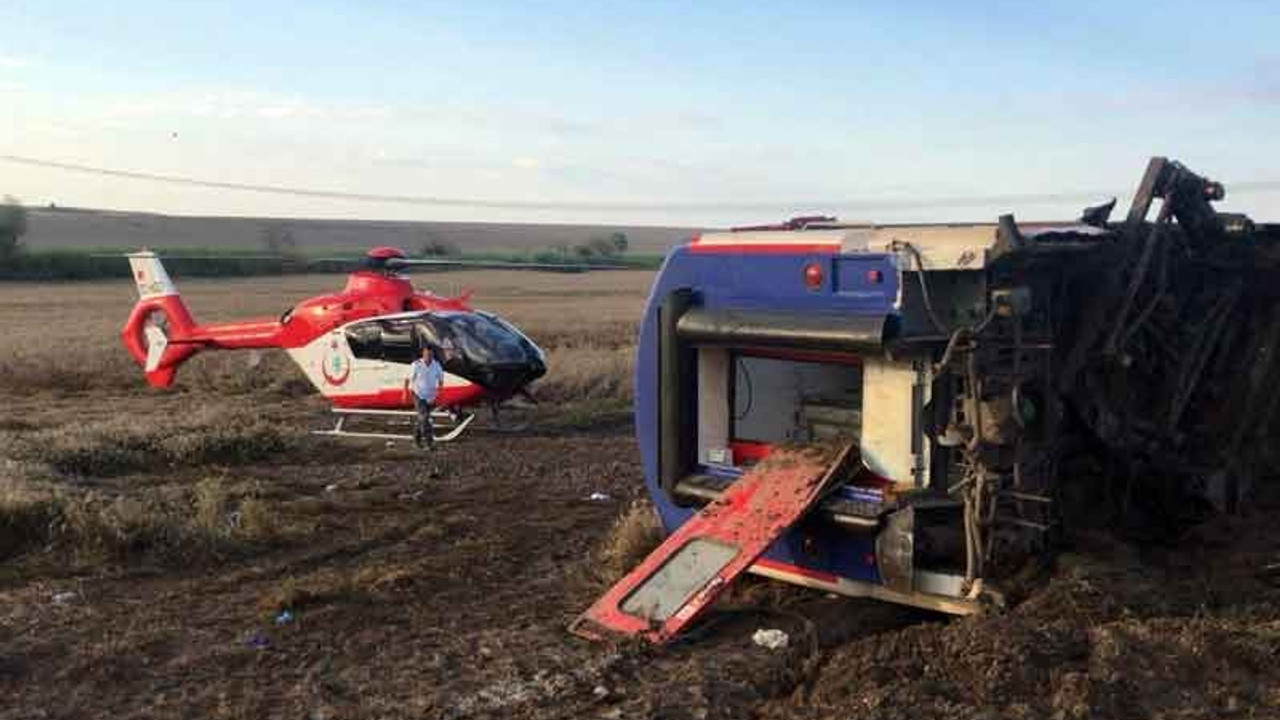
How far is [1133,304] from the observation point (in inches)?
267

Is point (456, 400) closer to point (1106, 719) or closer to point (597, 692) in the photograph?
point (597, 692)

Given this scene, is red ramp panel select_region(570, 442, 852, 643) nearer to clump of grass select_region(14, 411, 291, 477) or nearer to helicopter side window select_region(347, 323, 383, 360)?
clump of grass select_region(14, 411, 291, 477)

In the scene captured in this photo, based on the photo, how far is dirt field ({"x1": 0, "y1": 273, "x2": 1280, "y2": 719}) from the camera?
5.49m

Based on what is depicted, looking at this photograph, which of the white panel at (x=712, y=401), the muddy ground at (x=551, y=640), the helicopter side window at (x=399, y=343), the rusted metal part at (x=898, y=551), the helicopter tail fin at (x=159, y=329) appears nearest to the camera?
the muddy ground at (x=551, y=640)

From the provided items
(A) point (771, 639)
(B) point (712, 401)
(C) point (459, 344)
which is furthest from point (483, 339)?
(A) point (771, 639)

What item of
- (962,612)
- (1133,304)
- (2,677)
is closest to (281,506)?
(2,677)

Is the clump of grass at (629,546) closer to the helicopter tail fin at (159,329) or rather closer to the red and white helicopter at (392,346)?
→ the red and white helicopter at (392,346)

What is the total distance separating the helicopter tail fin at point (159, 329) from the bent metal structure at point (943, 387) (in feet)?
46.9

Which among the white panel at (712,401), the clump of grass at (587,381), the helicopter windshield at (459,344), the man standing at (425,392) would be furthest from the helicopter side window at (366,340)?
the white panel at (712,401)

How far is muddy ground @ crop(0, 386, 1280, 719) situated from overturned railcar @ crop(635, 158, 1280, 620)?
15.1 inches

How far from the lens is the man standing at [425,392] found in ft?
48.1

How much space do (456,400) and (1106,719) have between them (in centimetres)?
1191

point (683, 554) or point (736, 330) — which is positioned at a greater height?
point (736, 330)

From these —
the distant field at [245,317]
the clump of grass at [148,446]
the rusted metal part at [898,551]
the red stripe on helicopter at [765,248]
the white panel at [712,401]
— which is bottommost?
the distant field at [245,317]
